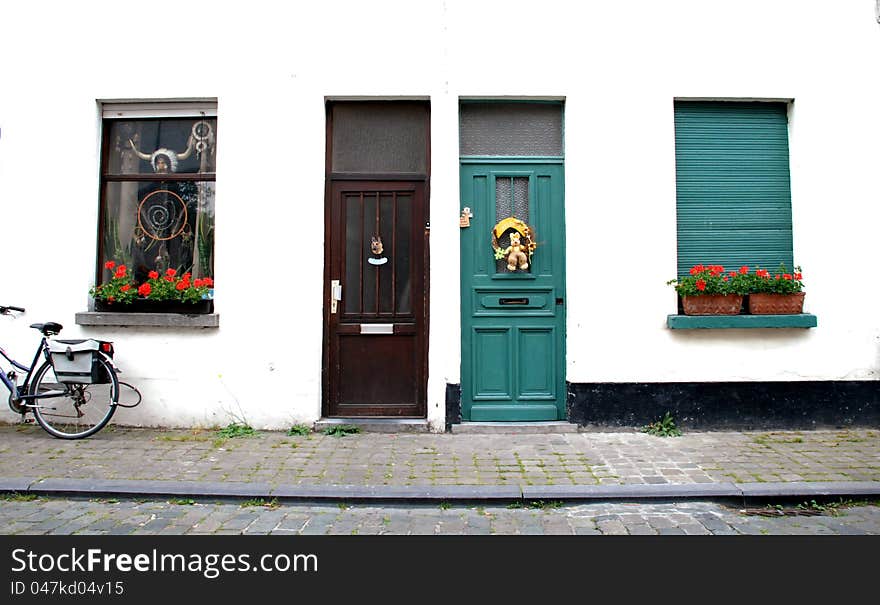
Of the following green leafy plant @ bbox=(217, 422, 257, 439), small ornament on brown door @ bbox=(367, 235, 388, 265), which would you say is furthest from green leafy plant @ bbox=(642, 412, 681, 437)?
green leafy plant @ bbox=(217, 422, 257, 439)

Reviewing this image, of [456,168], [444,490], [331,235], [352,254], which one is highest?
[456,168]

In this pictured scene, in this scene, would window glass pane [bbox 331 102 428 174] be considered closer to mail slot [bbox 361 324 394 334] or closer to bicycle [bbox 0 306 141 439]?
mail slot [bbox 361 324 394 334]

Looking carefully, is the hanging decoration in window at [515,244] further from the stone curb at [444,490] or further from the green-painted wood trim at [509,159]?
the stone curb at [444,490]

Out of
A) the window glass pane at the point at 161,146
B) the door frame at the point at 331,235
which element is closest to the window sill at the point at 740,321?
the door frame at the point at 331,235

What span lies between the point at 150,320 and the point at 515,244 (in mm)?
3633

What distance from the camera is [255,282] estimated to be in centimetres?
615

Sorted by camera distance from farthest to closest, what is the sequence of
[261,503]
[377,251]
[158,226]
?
[158,226] → [377,251] → [261,503]

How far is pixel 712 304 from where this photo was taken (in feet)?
19.8

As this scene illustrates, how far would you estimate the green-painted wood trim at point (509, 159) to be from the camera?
6.31m

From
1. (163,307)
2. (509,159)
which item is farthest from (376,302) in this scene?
(163,307)

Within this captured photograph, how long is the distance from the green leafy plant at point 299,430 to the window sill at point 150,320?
1.24m

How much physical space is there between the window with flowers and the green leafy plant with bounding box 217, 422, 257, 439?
4.97 ft

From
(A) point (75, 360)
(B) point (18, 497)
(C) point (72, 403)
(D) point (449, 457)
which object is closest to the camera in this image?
(B) point (18, 497)

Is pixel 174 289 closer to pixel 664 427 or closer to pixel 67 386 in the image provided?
pixel 67 386
